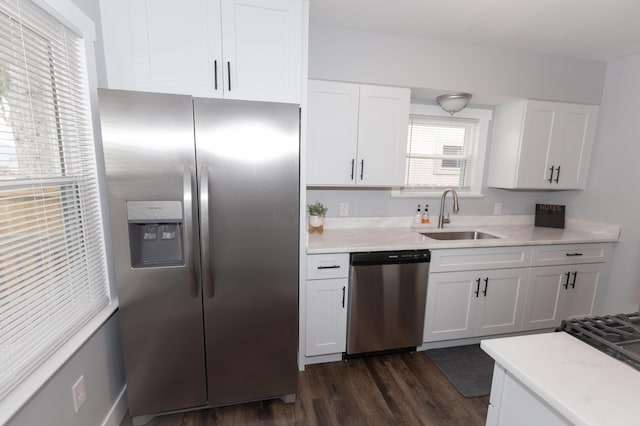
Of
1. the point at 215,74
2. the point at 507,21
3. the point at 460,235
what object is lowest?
the point at 460,235

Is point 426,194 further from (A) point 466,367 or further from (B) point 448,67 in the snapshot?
(A) point 466,367

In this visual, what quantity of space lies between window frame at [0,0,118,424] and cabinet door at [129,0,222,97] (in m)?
0.21

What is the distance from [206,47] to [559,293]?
135 inches

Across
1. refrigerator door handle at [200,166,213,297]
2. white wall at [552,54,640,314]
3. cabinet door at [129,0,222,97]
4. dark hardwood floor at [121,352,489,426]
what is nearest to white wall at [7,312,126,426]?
dark hardwood floor at [121,352,489,426]

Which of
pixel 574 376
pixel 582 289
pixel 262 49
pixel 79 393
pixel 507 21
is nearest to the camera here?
pixel 574 376

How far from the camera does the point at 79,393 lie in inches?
52.1

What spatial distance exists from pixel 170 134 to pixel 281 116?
0.57 m

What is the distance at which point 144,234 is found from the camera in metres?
1.49

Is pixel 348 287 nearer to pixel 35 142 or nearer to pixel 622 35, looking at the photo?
pixel 35 142

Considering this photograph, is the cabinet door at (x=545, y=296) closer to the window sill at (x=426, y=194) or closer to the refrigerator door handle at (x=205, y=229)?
the window sill at (x=426, y=194)

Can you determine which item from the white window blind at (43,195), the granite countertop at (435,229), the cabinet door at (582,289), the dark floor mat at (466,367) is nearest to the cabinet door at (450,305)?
the dark floor mat at (466,367)

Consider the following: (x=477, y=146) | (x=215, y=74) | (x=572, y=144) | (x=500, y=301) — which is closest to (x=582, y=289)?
(x=500, y=301)

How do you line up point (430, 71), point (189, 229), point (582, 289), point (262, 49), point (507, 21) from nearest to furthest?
point (189, 229), point (262, 49), point (507, 21), point (430, 71), point (582, 289)

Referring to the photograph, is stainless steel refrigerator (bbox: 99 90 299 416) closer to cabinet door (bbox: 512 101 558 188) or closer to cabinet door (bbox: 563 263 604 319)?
cabinet door (bbox: 512 101 558 188)
